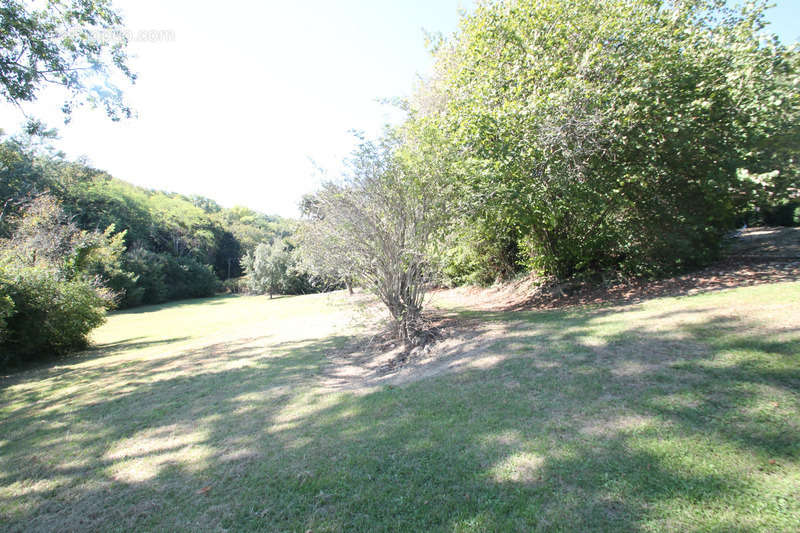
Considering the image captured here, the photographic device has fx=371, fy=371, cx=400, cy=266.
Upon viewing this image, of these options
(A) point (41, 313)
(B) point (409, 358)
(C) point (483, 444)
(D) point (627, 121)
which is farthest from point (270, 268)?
(C) point (483, 444)

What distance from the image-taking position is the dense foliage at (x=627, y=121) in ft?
25.0

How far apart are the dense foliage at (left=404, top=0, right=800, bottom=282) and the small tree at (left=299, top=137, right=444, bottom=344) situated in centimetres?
81

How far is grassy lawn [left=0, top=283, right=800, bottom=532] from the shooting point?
7.84ft

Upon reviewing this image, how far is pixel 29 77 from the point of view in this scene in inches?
321

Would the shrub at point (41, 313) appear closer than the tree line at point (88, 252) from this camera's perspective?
Yes

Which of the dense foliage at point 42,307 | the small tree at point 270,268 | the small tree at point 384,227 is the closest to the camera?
the small tree at point 384,227

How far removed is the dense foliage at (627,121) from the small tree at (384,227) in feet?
2.66

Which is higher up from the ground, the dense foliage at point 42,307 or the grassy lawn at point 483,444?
the dense foliage at point 42,307

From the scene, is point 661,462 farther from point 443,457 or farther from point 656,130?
point 656,130

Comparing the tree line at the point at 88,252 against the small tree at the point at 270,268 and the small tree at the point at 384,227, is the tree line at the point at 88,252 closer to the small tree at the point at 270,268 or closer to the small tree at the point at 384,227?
the small tree at the point at 270,268

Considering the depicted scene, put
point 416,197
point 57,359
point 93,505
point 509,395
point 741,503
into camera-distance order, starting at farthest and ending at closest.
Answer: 1. point 57,359
2. point 416,197
3. point 509,395
4. point 93,505
5. point 741,503

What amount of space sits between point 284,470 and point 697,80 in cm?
1059

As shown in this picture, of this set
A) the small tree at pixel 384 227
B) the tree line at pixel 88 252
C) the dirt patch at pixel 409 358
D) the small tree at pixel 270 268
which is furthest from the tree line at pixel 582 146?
the small tree at pixel 270 268

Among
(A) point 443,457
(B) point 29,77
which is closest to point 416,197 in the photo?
(A) point 443,457
